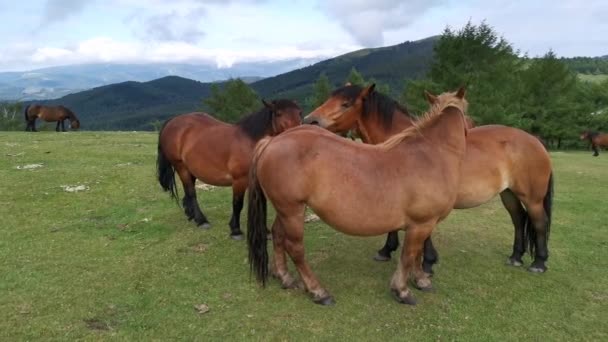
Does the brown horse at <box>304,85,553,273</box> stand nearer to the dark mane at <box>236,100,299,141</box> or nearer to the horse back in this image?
the dark mane at <box>236,100,299,141</box>

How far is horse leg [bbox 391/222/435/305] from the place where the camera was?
4246 millimetres

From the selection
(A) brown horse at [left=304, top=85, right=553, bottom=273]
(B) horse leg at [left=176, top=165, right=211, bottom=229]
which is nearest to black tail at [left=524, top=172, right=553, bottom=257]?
(A) brown horse at [left=304, top=85, right=553, bottom=273]

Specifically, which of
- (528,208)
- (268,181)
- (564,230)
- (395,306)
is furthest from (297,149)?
(564,230)

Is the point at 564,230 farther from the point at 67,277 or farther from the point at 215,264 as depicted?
the point at 67,277

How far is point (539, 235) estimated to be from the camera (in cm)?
554

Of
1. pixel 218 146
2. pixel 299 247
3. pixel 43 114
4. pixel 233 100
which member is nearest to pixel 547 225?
→ pixel 299 247

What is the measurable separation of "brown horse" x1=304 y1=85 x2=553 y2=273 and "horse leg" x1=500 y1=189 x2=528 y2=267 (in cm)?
28

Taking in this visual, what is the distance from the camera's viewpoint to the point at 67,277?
4.90 metres

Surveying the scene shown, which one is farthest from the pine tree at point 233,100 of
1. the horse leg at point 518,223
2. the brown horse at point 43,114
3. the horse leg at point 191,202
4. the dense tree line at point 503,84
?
the horse leg at point 518,223

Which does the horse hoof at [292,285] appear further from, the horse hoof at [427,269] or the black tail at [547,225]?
the black tail at [547,225]

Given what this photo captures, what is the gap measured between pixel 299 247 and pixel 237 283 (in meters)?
1.10

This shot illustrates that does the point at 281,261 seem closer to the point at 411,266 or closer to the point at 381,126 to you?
the point at 411,266

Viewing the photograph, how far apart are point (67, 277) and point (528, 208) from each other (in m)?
6.22

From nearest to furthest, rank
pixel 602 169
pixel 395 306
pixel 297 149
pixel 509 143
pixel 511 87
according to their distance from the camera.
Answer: pixel 297 149
pixel 395 306
pixel 509 143
pixel 602 169
pixel 511 87
